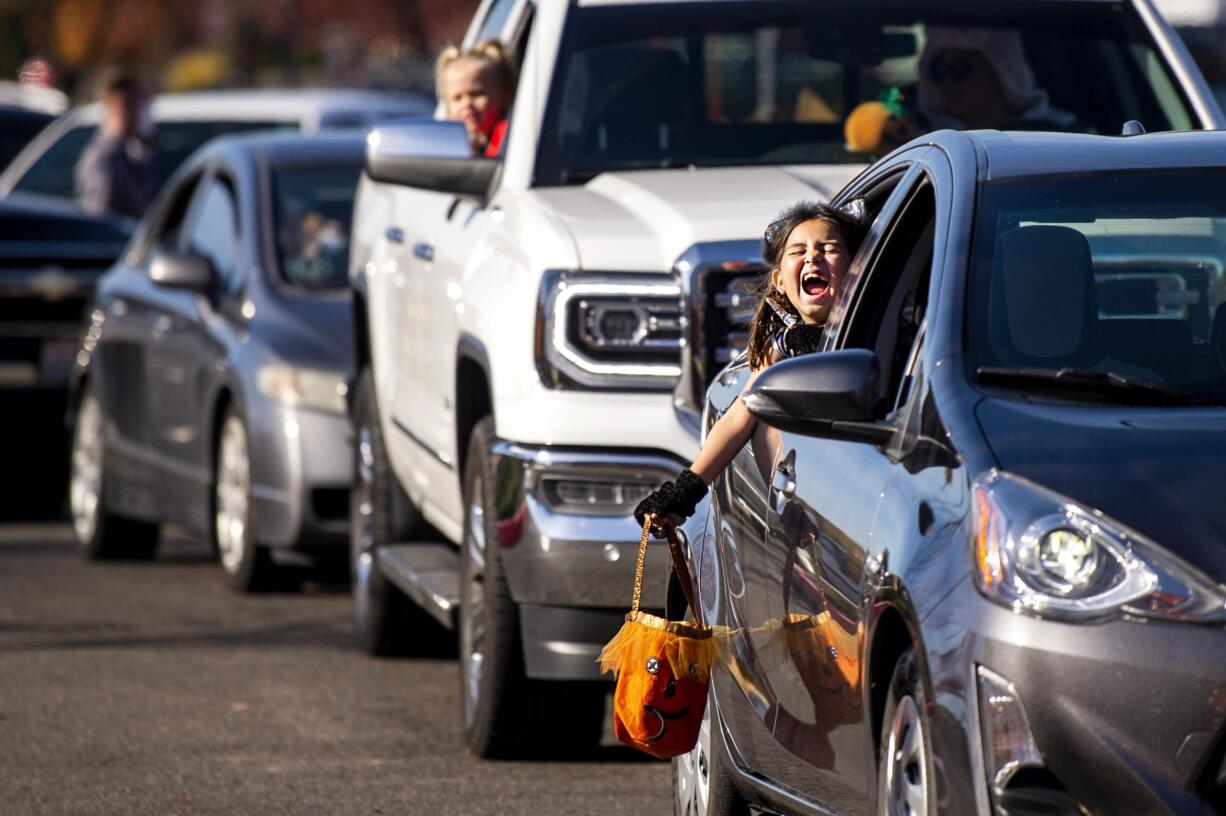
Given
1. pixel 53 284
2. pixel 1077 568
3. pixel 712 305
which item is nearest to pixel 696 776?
pixel 712 305

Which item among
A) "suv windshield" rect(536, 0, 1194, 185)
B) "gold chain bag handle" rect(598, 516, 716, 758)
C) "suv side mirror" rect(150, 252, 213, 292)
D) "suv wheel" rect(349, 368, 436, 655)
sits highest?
"suv windshield" rect(536, 0, 1194, 185)

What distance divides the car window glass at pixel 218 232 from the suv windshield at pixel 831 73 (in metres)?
3.81

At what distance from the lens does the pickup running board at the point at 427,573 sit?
8.48 meters

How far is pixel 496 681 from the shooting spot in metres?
7.71

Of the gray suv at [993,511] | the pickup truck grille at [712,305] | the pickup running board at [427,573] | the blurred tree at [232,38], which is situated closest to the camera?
the gray suv at [993,511]

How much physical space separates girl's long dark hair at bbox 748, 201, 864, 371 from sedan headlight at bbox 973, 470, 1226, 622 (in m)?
1.76

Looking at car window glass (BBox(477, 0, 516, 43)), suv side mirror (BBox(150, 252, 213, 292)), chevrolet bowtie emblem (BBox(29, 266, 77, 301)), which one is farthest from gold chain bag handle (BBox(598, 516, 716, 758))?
chevrolet bowtie emblem (BBox(29, 266, 77, 301))

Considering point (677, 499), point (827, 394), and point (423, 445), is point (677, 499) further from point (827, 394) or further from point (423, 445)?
point (423, 445)

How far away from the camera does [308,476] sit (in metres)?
11.3

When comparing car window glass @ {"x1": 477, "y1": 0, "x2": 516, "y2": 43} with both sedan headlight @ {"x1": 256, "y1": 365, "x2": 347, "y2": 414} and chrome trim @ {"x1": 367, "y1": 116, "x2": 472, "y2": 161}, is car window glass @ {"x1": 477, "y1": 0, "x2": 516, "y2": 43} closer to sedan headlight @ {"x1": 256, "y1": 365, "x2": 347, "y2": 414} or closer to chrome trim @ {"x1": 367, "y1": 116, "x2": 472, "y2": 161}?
chrome trim @ {"x1": 367, "y1": 116, "x2": 472, "y2": 161}

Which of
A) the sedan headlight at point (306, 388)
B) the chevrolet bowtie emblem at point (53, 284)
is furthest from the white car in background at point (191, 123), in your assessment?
the sedan headlight at point (306, 388)

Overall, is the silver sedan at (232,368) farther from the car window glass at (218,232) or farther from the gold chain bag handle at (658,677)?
the gold chain bag handle at (658,677)

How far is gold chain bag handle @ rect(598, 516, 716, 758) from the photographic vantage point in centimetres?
584

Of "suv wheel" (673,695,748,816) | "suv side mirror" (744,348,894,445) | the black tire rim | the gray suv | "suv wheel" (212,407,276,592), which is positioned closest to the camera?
the gray suv
